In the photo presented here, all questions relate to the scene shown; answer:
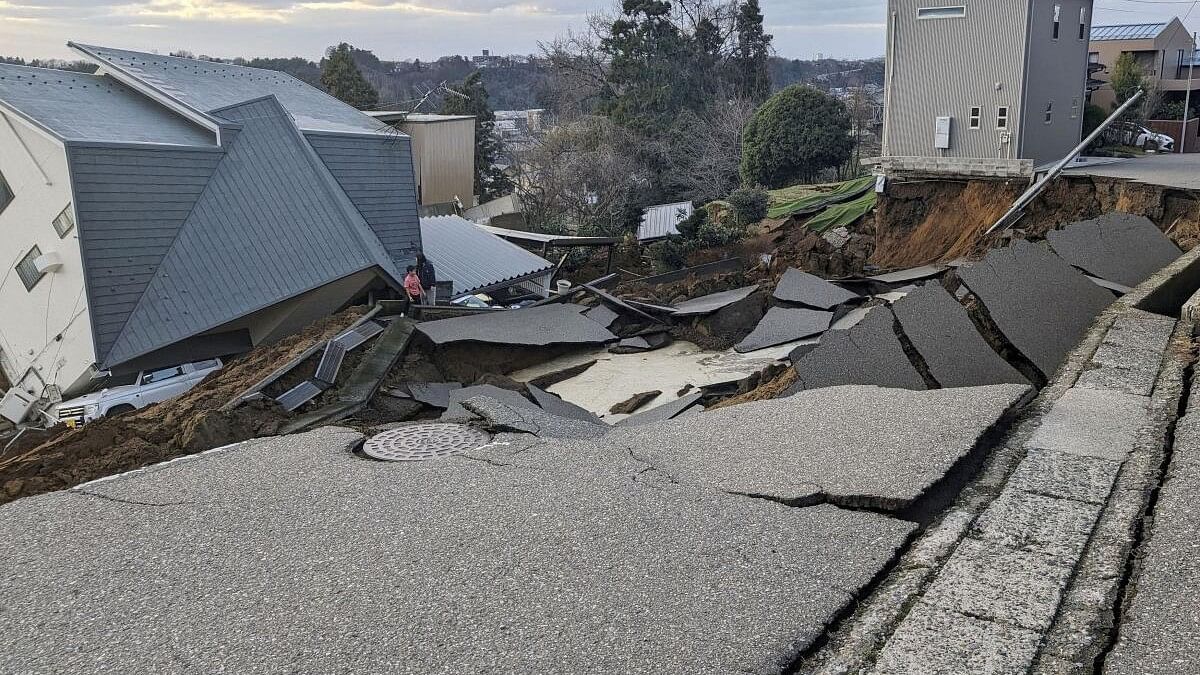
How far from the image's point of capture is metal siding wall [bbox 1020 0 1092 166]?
20203mm

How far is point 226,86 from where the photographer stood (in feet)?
67.1

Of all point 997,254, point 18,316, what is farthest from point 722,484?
point 18,316

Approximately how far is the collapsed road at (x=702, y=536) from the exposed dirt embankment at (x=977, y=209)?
9563mm

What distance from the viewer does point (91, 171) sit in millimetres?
13969

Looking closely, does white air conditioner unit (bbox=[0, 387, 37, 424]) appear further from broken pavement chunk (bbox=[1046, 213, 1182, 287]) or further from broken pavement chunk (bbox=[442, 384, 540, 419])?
broken pavement chunk (bbox=[1046, 213, 1182, 287])

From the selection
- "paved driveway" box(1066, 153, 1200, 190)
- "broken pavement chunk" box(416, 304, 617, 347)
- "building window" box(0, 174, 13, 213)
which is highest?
"paved driveway" box(1066, 153, 1200, 190)

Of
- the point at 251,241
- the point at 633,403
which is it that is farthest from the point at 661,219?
the point at 633,403

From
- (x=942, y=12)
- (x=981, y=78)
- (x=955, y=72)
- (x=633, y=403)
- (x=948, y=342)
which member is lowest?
(x=633, y=403)

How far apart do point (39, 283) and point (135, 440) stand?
8261 mm

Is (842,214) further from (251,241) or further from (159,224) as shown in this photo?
(159,224)

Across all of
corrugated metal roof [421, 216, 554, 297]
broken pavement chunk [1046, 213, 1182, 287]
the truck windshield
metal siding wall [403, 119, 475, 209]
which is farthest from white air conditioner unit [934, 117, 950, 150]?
metal siding wall [403, 119, 475, 209]

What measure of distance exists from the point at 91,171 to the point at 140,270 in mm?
1620

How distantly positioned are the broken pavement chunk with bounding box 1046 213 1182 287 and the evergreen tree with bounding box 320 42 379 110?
4499cm

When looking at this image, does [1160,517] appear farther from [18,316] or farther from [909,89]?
[909,89]
